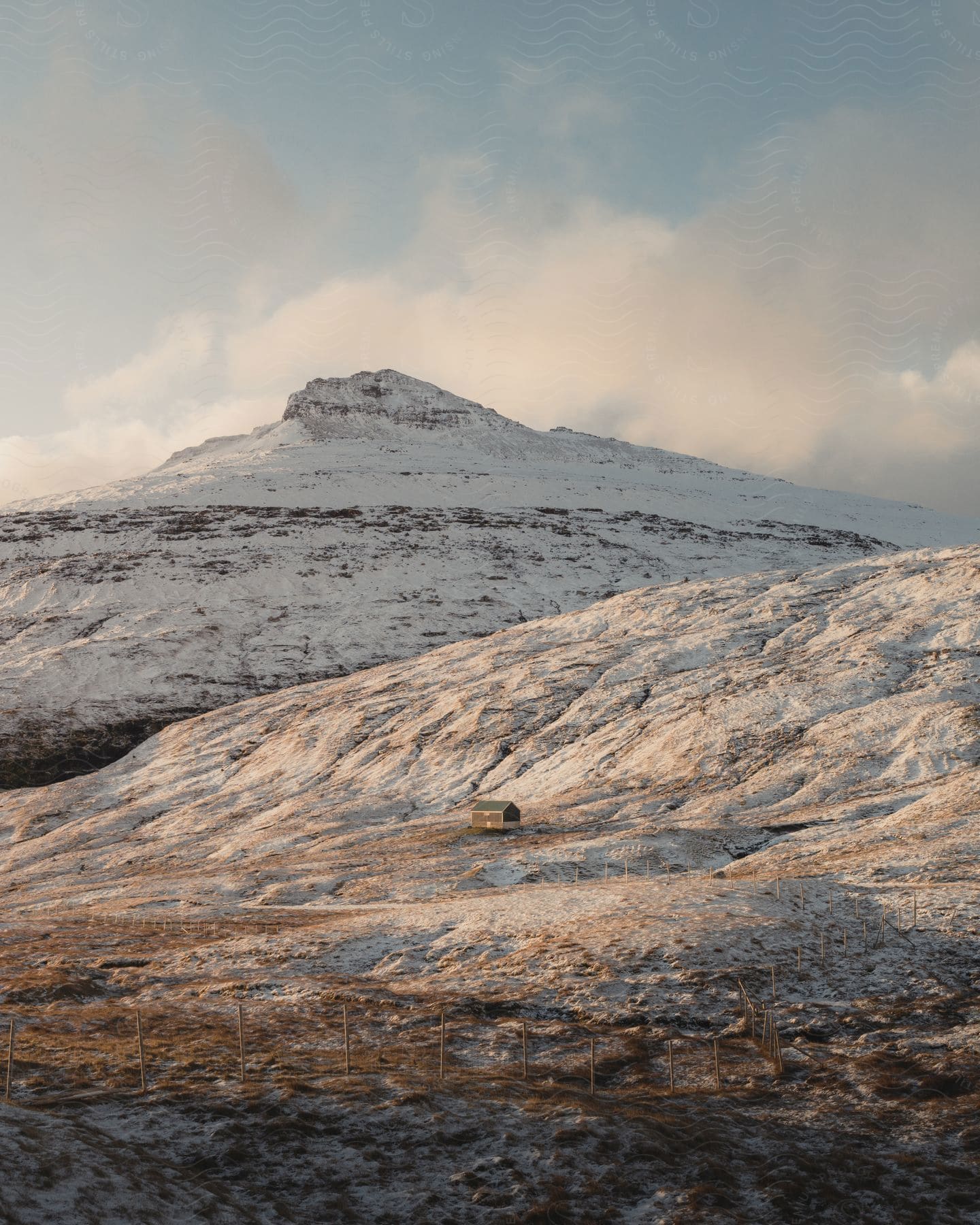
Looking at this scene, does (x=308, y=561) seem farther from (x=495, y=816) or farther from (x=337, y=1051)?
(x=337, y=1051)

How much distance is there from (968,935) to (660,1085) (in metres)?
13.0

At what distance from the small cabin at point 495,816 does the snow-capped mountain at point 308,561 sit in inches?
1833

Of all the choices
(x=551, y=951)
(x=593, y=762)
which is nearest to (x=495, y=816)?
(x=593, y=762)

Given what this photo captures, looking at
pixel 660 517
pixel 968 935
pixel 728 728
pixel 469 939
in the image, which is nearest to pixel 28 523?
pixel 660 517

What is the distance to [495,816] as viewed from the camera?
48.8 metres

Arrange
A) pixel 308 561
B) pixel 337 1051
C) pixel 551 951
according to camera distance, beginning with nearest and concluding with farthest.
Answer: pixel 337 1051 → pixel 551 951 → pixel 308 561

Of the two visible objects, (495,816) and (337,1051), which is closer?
(337,1051)

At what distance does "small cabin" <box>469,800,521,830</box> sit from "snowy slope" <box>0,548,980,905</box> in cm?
155

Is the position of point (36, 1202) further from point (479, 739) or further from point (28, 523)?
point (28, 523)

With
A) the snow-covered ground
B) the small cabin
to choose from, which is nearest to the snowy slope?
the snow-covered ground

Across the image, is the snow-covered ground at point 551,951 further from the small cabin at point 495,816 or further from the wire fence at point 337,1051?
the small cabin at point 495,816

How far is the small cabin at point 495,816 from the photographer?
48406 millimetres

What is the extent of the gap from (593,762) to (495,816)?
11.6 metres

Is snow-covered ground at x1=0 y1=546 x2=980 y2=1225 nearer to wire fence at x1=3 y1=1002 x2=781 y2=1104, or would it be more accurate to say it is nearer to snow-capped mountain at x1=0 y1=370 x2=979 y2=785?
wire fence at x1=3 y1=1002 x2=781 y2=1104
